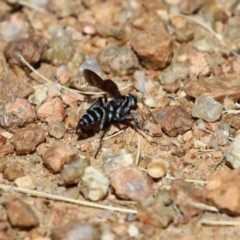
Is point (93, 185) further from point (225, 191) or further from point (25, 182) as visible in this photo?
point (225, 191)

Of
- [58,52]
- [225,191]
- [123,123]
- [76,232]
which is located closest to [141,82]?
[123,123]

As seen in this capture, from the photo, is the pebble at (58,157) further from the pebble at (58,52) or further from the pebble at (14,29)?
the pebble at (14,29)

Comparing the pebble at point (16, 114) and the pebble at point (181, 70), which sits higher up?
the pebble at point (181, 70)

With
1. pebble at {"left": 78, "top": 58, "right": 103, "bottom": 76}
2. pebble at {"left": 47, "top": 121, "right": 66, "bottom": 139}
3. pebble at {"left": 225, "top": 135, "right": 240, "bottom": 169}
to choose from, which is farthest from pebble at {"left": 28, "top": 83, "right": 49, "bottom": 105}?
pebble at {"left": 225, "top": 135, "right": 240, "bottom": 169}

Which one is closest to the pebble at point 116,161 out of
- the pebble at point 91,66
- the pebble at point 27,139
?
the pebble at point 27,139

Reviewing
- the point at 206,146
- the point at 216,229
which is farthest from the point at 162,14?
the point at 216,229

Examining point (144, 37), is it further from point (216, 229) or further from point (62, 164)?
point (216, 229)
